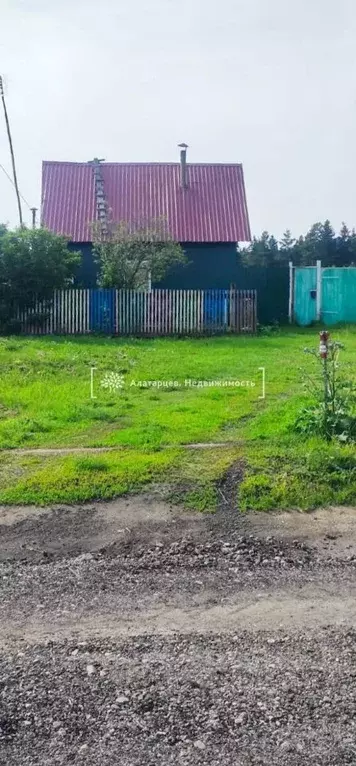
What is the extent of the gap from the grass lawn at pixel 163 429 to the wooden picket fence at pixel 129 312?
180 inches

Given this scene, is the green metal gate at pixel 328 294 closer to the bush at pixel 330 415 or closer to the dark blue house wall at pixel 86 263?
the dark blue house wall at pixel 86 263

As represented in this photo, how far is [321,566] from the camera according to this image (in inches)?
184

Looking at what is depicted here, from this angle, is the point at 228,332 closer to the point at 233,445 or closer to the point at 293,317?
the point at 293,317

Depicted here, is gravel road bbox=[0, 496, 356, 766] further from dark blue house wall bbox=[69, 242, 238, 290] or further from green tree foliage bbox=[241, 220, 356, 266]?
green tree foliage bbox=[241, 220, 356, 266]

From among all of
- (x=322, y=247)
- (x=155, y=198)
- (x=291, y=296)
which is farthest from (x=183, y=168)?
(x=322, y=247)

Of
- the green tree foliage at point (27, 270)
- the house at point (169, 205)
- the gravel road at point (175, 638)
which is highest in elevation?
the house at point (169, 205)

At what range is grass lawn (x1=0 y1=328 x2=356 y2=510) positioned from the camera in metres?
6.02

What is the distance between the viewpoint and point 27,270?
1855 cm

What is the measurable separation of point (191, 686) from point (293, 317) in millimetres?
20457

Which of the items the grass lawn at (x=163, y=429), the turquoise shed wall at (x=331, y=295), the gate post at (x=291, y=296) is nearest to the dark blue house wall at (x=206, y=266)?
the gate post at (x=291, y=296)

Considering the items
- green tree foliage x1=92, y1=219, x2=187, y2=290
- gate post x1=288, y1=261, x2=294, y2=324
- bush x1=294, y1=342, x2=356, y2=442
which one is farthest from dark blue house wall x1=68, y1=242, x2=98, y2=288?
bush x1=294, y1=342, x2=356, y2=442

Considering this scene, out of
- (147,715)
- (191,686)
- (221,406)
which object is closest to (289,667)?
(191,686)

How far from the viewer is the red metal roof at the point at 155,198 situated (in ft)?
84.7

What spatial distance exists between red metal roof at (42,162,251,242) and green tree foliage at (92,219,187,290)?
11.5 feet
